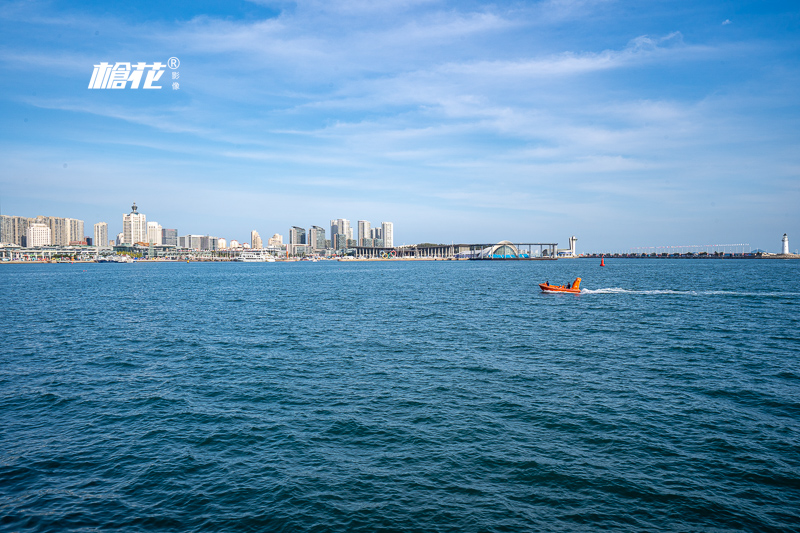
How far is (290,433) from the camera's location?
20672 mm

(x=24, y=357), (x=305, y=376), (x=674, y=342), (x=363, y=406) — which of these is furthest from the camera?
(x=674, y=342)

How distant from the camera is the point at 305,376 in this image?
29578 mm

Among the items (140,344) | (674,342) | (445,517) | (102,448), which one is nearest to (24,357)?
(140,344)

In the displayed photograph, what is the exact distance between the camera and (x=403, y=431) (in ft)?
67.9

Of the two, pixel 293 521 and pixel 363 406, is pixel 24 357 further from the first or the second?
pixel 293 521

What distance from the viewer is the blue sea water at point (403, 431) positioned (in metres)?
14.7

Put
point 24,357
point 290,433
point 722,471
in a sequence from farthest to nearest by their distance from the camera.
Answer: point 24,357 → point 290,433 → point 722,471

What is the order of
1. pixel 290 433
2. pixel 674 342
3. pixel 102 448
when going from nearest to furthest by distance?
pixel 102 448
pixel 290 433
pixel 674 342

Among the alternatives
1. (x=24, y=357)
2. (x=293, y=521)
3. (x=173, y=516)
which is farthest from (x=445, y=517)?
(x=24, y=357)

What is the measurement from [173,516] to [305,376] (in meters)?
15.2

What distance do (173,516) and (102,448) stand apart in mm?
7393

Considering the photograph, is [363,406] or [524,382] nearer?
[363,406]

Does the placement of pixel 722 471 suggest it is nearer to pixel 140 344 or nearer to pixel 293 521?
pixel 293 521

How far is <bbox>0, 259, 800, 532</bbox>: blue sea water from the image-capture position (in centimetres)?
1470
